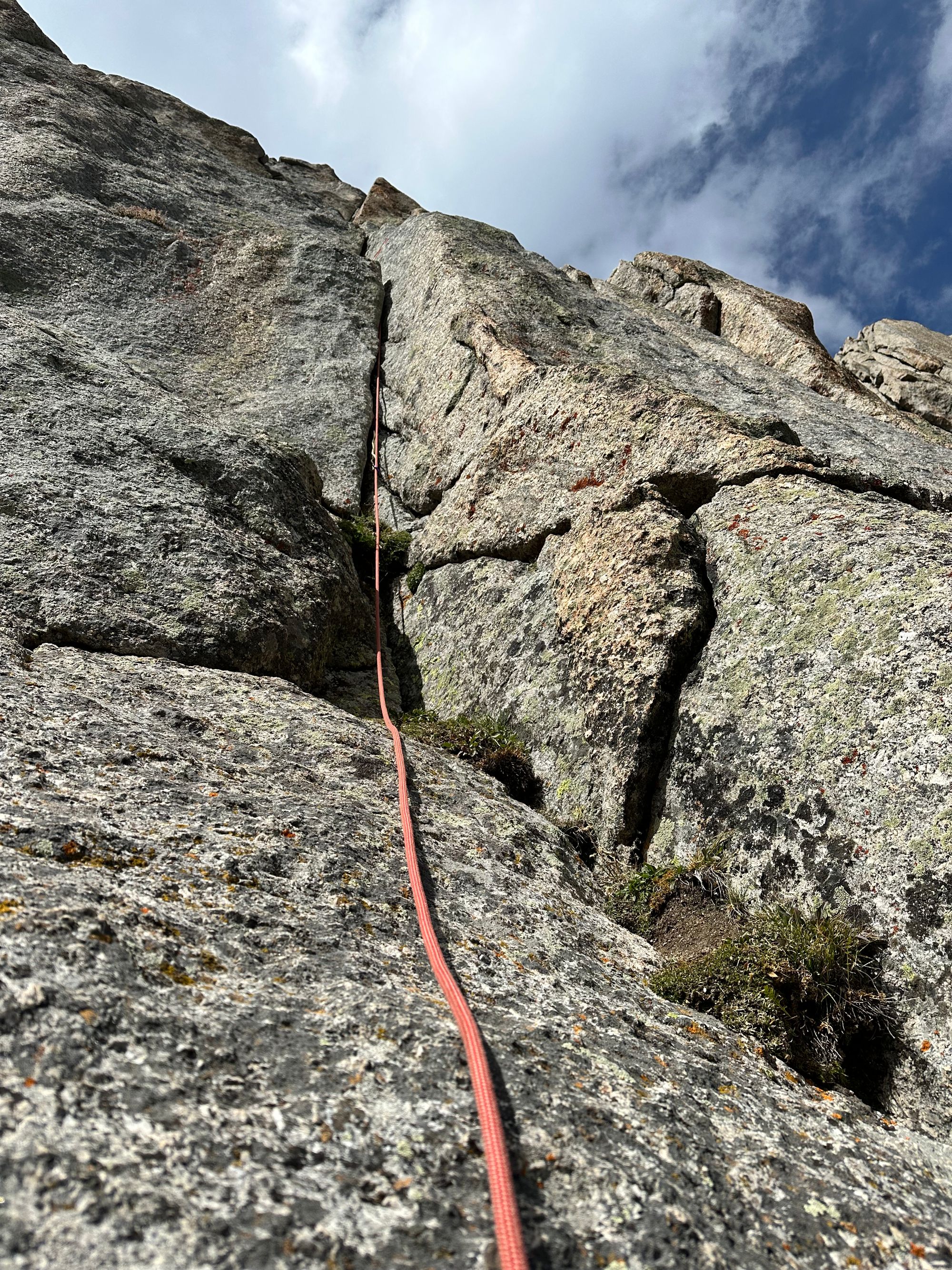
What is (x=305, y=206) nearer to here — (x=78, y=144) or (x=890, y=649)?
(x=78, y=144)

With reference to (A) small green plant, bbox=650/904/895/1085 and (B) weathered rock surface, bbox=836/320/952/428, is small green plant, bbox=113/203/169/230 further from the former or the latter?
(A) small green plant, bbox=650/904/895/1085

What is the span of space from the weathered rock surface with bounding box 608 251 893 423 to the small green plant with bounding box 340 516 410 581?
686 inches

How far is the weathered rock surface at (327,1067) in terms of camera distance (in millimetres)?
3389

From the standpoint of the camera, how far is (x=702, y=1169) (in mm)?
4371

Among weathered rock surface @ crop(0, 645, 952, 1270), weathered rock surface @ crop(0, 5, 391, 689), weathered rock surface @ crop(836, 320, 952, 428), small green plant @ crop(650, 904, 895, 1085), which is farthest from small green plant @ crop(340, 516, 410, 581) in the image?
weathered rock surface @ crop(836, 320, 952, 428)

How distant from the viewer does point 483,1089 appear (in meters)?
4.27

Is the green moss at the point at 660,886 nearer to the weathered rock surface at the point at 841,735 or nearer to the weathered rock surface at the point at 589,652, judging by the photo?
the weathered rock surface at the point at 841,735

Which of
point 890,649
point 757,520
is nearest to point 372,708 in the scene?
point 757,520

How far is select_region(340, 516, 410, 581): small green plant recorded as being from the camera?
15336 mm

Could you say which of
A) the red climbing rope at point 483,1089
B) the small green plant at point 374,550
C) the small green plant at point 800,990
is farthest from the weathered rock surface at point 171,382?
the small green plant at point 800,990

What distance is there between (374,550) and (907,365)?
32.7 meters

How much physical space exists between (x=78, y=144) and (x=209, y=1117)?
1290 inches

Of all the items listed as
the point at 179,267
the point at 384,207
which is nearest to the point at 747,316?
the point at 384,207

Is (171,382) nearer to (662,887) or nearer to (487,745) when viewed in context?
(487,745)
